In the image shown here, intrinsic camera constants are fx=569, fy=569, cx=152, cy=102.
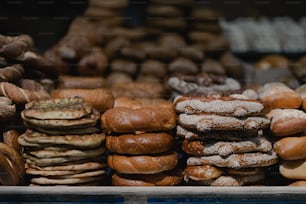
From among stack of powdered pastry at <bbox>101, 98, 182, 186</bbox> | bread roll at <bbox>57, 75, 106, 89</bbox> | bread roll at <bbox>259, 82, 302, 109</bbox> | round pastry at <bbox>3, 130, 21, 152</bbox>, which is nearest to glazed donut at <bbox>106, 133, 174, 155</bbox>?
stack of powdered pastry at <bbox>101, 98, 182, 186</bbox>

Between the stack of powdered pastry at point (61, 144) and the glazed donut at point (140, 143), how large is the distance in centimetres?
8

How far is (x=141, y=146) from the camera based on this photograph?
247 cm

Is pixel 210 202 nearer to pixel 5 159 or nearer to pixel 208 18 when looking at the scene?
pixel 5 159

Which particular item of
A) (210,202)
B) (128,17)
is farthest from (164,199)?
(128,17)

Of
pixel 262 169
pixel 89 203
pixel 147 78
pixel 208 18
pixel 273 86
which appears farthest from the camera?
pixel 208 18

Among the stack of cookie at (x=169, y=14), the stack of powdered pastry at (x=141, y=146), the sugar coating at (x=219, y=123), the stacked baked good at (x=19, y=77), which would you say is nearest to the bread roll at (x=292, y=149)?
the sugar coating at (x=219, y=123)

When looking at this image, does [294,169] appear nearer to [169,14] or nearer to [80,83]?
[80,83]

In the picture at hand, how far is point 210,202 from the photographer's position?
2.42 metres

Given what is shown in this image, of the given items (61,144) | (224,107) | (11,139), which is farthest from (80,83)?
(224,107)

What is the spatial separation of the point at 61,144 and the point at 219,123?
2.26ft

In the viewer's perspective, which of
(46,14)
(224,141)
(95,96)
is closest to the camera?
(224,141)

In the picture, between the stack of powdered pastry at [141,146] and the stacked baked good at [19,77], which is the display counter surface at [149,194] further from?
the stacked baked good at [19,77]

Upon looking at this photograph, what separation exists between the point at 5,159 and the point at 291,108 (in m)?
1.36

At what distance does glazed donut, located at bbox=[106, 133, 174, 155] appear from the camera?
2.47 meters
